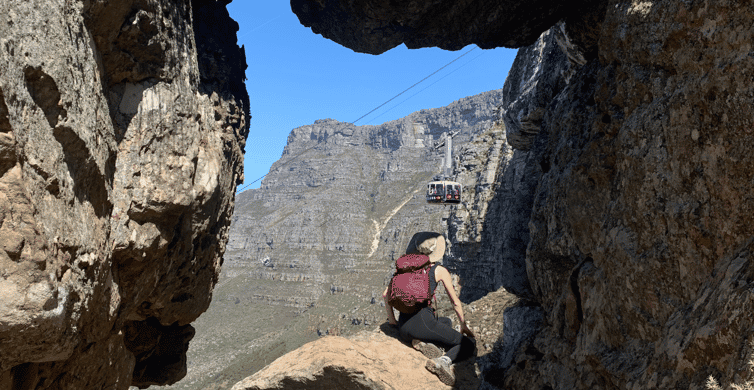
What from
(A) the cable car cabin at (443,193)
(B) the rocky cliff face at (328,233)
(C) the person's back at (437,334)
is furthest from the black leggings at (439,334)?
(B) the rocky cliff face at (328,233)

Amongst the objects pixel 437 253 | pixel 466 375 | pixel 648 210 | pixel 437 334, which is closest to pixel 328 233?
pixel 437 253

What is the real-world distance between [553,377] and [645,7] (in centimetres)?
386

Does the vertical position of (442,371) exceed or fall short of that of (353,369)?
it falls short

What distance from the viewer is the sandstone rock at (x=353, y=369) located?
17.3 ft

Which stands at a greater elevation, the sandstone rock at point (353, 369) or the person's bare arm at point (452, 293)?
the person's bare arm at point (452, 293)

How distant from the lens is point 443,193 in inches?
1198

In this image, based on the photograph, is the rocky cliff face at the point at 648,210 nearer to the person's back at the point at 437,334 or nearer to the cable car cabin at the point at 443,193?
the person's back at the point at 437,334

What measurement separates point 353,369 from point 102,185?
3.42 metres

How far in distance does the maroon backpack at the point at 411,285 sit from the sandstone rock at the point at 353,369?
0.60 metres

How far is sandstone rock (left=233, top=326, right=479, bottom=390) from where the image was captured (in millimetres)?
5273

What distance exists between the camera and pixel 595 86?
203 inches

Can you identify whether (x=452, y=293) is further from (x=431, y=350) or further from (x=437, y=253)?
(x=437, y=253)

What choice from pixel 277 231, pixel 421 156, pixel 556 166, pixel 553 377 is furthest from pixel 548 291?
pixel 421 156

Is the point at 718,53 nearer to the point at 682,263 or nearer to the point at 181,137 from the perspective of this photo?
the point at 682,263
